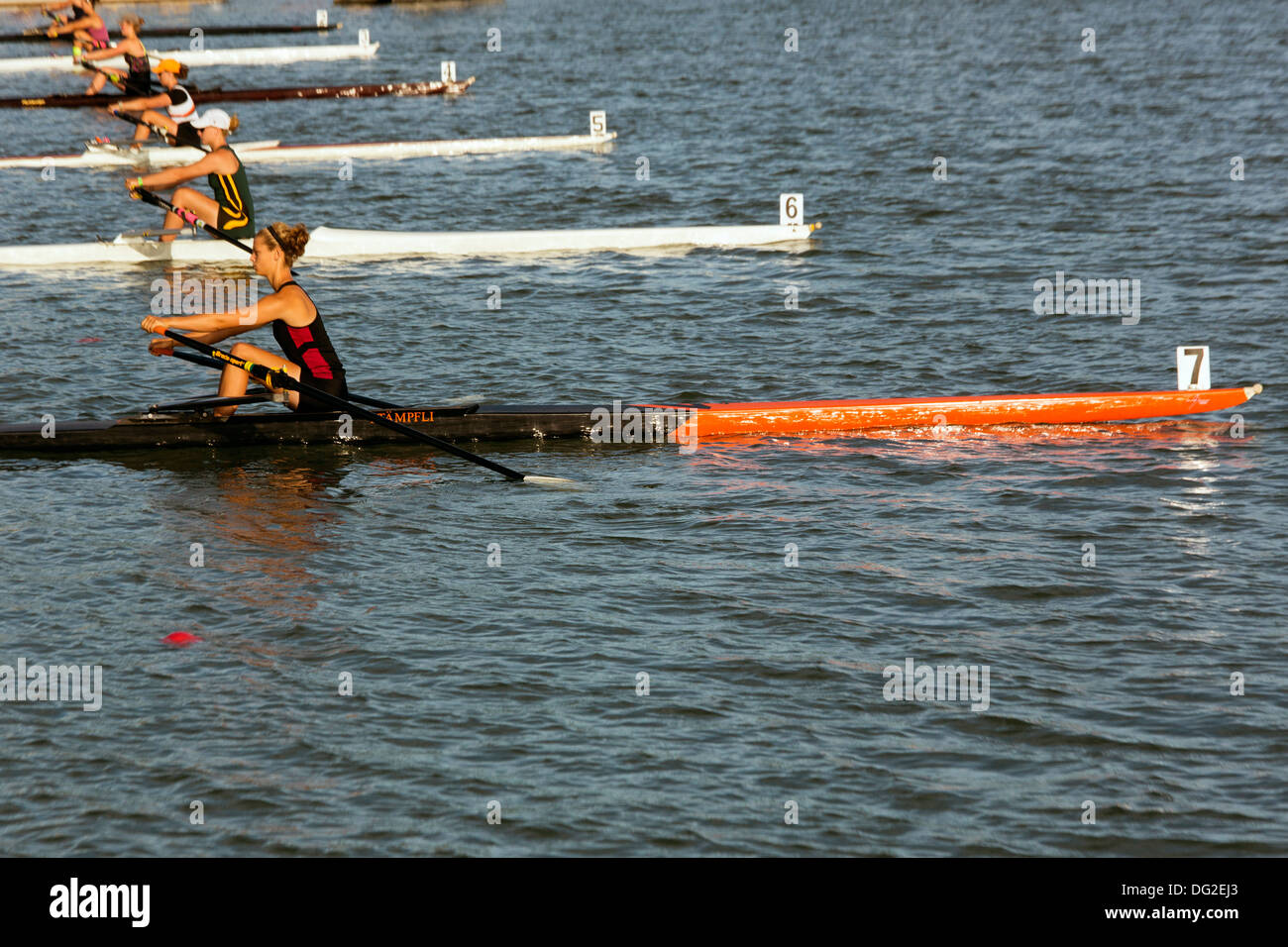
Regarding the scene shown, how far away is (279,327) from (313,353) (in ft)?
0.92

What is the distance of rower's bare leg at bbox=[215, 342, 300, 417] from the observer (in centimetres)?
952

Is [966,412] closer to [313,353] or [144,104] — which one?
[313,353]

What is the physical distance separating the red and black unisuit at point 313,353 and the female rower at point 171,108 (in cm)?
1113

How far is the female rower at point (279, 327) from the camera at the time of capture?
9188 millimetres

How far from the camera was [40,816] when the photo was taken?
5918mm

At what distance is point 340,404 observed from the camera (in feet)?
31.6

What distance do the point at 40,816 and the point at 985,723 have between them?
13.7 feet

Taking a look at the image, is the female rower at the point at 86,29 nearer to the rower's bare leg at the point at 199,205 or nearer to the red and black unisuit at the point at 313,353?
the rower's bare leg at the point at 199,205

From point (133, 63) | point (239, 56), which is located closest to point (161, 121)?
point (133, 63)

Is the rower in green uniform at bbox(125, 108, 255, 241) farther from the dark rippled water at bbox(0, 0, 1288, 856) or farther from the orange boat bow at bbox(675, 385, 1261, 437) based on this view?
the orange boat bow at bbox(675, 385, 1261, 437)

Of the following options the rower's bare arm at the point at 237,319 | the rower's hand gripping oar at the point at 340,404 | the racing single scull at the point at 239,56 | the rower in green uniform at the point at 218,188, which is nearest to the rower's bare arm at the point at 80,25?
the racing single scull at the point at 239,56

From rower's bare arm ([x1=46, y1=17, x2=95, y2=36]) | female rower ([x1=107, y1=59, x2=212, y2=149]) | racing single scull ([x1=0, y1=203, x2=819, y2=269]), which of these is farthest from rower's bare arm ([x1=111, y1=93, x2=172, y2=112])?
racing single scull ([x1=0, y1=203, x2=819, y2=269])
